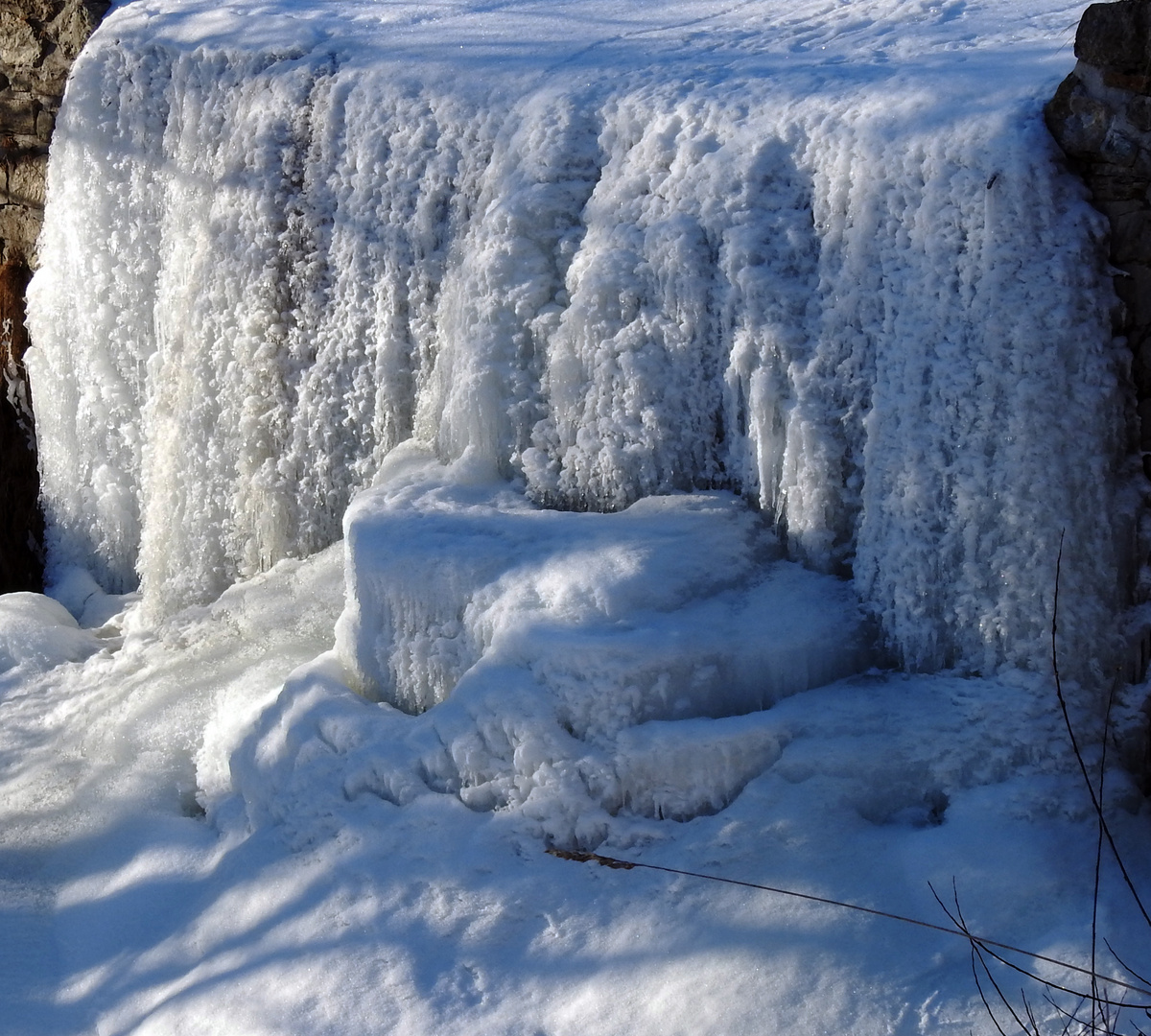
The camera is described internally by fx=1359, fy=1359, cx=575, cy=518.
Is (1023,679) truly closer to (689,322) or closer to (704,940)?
(704,940)

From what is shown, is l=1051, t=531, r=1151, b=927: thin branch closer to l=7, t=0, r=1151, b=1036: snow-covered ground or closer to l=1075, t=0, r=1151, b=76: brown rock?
l=7, t=0, r=1151, b=1036: snow-covered ground

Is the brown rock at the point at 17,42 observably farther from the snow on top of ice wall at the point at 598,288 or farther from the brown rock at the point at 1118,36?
the brown rock at the point at 1118,36

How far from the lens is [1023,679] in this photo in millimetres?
2828

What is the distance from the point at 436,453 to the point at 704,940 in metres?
1.58

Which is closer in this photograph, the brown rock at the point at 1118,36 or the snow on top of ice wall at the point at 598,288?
the brown rock at the point at 1118,36

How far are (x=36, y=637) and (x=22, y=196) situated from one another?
75.5 inches

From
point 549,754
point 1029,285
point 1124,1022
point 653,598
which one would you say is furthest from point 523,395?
point 1124,1022

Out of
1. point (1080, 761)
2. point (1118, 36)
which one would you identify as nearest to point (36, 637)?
point (1080, 761)

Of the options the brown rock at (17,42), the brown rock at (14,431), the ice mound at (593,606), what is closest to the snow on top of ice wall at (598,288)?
the ice mound at (593,606)

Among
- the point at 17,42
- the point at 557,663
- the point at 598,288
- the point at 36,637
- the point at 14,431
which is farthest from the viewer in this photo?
the point at 14,431

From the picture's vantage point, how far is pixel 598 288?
10.9 feet

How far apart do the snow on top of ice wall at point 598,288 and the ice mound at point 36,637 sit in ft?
1.03

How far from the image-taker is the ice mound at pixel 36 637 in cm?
431

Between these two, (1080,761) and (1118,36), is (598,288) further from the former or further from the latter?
(1080,761)
